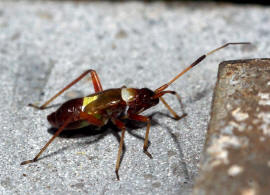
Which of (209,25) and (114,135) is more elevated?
(209,25)

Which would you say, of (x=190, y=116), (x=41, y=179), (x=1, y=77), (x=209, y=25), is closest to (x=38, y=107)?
(x=1, y=77)

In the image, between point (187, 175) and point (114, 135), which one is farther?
point (114, 135)

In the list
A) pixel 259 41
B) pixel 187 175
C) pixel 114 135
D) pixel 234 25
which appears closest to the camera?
pixel 187 175

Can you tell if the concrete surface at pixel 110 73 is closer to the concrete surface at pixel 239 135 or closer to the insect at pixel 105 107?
the insect at pixel 105 107

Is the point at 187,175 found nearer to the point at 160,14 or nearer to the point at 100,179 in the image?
the point at 100,179

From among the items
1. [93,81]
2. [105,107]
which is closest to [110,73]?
[93,81]

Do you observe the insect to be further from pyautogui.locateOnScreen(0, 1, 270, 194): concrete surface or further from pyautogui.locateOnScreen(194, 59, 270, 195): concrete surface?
pyautogui.locateOnScreen(194, 59, 270, 195): concrete surface

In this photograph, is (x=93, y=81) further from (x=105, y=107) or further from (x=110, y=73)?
(x=110, y=73)
